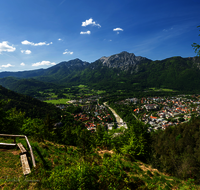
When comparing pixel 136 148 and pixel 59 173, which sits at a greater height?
pixel 59 173

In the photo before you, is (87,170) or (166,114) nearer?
(87,170)

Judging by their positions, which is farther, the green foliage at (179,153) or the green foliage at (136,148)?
the green foliage at (136,148)

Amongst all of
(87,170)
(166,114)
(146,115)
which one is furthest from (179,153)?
(166,114)

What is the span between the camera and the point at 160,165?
13.5 m

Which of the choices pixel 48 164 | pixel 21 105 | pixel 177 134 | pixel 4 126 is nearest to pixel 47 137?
pixel 4 126

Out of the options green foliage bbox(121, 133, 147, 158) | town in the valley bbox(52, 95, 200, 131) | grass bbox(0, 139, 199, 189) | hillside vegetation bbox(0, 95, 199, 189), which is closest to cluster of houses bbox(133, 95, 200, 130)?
town in the valley bbox(52, 95, 200, 131)

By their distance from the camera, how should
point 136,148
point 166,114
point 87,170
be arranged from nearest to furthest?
point 87,170 < point 136,148 < point 166,114

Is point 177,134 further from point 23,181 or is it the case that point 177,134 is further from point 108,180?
point 23,181

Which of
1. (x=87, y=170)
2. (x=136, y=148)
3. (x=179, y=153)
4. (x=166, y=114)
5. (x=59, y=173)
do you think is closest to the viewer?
(x=59, y=173)

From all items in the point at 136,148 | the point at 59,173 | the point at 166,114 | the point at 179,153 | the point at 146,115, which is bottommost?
the point at 146,115

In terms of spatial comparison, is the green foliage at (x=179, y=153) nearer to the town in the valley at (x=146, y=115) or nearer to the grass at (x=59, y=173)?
the grass at (x=59, y=173)

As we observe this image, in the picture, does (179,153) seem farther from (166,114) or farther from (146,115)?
(166,114)

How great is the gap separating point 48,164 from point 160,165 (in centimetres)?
1413

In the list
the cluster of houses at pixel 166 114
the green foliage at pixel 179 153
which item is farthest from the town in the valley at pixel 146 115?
the green foliage at pixel 179 153
